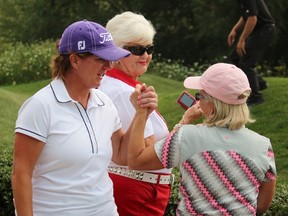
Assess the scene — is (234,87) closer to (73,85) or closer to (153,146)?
(153,146)

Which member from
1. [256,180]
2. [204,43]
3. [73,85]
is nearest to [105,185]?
[73,85]

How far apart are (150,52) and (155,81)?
50.0ft

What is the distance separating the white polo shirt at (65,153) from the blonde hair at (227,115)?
502 millimetres

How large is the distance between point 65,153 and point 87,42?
504 millimetres

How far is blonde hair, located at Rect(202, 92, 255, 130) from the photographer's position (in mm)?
3209

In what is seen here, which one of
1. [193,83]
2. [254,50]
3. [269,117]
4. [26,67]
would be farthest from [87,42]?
[26,67]

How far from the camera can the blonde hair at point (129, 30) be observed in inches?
148

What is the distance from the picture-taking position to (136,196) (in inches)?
147

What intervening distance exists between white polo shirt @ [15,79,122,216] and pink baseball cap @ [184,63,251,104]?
20.4 inches

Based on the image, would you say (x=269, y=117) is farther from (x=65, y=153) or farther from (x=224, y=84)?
(x=65, y=153)

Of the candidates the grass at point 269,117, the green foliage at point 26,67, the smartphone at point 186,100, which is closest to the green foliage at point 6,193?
the smartphone at point 186,100

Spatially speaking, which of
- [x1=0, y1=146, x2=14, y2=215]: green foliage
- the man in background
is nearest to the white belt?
[x1=0, y1=146, x2=14, y2=215]: green foliage

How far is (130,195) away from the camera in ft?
12.2

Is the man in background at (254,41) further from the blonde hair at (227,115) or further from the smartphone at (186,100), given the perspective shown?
the blonde hair at (227,115)
